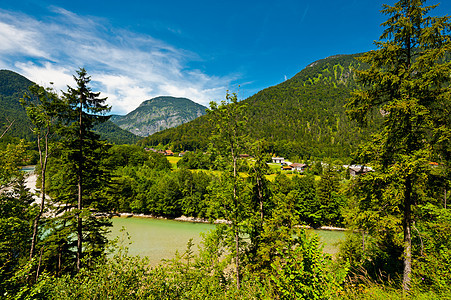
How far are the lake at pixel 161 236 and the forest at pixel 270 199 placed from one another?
8.38m

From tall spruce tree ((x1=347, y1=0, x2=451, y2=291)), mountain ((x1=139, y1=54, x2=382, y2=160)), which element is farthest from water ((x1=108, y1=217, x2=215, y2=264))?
mountain ((x1=139, y1=54, x2=382, y2=160))

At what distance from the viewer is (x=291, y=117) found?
142000 mm

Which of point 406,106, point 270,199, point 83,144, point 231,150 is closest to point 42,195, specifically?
point 83,144

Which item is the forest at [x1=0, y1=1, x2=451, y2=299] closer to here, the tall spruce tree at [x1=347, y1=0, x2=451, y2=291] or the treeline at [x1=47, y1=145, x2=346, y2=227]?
the tall spruce tree at [x1=347, y1=0, x2=451, y2=291]

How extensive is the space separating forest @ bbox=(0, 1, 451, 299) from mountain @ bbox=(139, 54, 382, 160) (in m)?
78.7

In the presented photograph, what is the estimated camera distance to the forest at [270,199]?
13.3 ft

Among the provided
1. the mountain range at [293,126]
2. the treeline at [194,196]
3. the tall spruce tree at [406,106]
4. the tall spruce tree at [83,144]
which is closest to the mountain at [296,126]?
the mountain range at [293,126]

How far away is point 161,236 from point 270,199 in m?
19.7

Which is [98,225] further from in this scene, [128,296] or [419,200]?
[419,200]

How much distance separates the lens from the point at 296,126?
132 m

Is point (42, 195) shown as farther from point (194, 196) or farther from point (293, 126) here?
point (293, 126)

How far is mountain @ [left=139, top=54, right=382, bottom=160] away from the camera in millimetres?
100938

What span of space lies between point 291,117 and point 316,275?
14944 cm

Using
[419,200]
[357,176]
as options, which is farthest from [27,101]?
[419,200]
